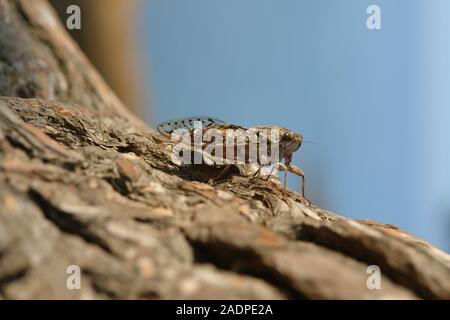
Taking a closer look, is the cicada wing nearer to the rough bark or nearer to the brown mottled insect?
the brown mottled insect

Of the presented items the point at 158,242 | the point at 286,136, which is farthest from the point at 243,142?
the point at 158,242

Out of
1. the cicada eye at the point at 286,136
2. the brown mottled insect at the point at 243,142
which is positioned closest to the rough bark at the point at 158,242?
the brown mottled insect at the point at 243,142

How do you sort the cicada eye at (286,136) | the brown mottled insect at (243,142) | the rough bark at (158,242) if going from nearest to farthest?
the rough bark at (158,242), the brown mottled insect at (243,142), the cicada eye at (286,136)

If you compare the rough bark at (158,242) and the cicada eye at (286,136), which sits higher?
the cicada eye at (286,136)

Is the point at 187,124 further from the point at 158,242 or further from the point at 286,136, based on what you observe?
the point at 158,242

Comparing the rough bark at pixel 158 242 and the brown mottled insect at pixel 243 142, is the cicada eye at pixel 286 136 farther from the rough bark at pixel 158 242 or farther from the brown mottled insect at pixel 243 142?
the rough bark at pixel 158 242

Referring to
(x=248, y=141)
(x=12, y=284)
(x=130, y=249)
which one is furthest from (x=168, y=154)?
(x=12, y=284)

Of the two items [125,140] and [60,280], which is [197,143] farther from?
[60,280]
